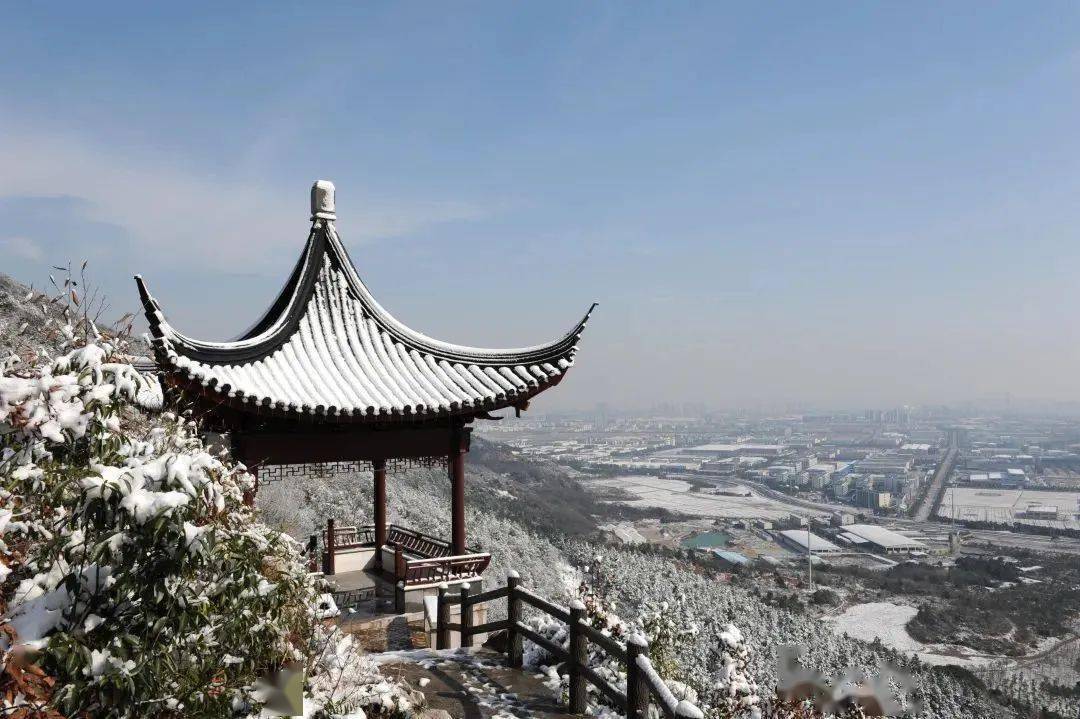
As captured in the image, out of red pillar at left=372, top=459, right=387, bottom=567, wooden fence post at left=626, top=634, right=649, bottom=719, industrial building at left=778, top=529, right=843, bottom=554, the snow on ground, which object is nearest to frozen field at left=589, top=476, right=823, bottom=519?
industrial building at left=778, top=529, right=843, bottom=554

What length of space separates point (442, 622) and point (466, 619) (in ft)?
1.29

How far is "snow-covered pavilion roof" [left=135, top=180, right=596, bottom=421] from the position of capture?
7.41 metres

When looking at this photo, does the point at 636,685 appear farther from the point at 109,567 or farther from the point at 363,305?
the point at 363,305

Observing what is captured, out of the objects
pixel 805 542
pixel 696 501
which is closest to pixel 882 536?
pixel 805 542

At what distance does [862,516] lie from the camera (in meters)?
103

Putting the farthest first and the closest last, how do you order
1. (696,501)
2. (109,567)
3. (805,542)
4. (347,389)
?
(696,501)
(805,542)
(347,389)
(109,567)

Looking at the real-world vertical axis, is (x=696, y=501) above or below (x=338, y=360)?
below

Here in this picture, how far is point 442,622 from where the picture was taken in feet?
28.8

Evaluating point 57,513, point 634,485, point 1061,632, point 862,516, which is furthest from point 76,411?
point 634,485

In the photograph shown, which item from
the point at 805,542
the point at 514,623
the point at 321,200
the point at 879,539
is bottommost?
the point at 879,539

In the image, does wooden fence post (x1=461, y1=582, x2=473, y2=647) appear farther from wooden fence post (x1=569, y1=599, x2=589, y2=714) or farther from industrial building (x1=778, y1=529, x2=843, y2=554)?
industrial building (x1=778, y1=529, x2=843, y2=554)

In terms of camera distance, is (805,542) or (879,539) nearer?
(805,542)

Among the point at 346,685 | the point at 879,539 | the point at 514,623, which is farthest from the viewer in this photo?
the point at 879,539

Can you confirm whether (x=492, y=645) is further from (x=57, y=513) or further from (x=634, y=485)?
(x=634, y=485)
